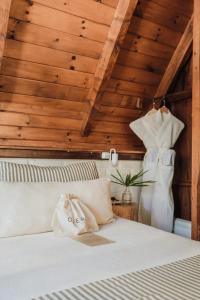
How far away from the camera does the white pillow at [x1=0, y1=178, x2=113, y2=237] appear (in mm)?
1947

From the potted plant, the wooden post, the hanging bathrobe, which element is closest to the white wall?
the potted plant

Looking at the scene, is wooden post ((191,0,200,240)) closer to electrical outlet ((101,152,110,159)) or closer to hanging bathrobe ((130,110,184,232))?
hanging bathrobe ((130,110,184,232))

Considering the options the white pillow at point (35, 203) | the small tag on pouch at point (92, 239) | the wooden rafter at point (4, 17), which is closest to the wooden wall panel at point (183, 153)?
the white pillow at point (35, 203)

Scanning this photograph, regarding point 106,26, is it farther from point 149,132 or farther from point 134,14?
point 149,132

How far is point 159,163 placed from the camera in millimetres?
3359

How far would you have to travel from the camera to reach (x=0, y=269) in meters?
1.40

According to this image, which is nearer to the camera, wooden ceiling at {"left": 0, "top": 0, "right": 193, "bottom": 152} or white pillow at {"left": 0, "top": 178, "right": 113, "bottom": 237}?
white pillow at {"left": 0, "top": 178, "right": 113, "bottom": 237}

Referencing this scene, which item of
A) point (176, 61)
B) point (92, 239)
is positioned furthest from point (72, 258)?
point (176, 61)

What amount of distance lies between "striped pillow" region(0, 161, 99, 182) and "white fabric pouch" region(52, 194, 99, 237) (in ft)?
0.96

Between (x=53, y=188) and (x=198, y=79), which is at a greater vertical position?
(x=198, y=79)

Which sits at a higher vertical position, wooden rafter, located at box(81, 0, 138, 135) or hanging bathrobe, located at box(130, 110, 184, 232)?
wooden rafter, located at box(81, 0, 138, 135)

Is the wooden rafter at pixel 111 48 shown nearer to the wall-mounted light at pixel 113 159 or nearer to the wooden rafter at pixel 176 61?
the wall-mounted light at pixel 113 159

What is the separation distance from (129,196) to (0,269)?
198 cm

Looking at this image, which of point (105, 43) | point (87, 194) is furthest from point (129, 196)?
point (105, 43)
